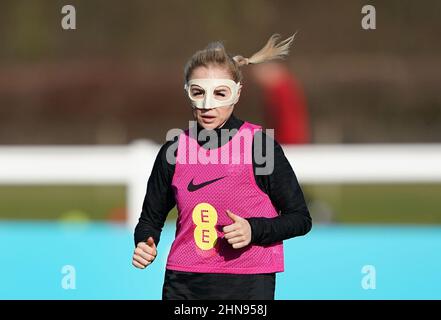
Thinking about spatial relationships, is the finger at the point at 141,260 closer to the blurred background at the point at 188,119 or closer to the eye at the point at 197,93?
the eye at the point at 197,93

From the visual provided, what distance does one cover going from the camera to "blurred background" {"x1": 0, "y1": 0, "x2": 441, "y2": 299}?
7668 mm

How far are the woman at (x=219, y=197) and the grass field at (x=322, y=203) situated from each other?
25.6 feet

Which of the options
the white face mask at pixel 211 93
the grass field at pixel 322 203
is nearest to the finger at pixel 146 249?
the white face mask at pixel 211 93

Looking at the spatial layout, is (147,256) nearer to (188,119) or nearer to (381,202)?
(381,202)

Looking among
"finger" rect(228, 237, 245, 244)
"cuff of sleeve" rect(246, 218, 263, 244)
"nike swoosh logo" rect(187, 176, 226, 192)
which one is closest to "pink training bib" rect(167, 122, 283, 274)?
"nike swoosh logo" rect(187, 176, 226, 192)

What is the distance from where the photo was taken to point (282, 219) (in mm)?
4031

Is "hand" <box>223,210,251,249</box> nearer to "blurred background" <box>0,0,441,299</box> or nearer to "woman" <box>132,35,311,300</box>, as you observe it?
"woman" <box>132,35,311,300</box>

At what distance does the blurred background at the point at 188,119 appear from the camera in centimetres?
767

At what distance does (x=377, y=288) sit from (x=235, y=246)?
11.2 feet

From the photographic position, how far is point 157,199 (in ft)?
13.8

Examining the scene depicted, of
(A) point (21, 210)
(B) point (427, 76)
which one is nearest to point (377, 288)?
(A) point (21, 210)

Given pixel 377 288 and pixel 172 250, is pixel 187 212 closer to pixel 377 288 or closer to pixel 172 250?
pixel 172 250

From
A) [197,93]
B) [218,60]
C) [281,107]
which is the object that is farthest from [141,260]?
[281,107]

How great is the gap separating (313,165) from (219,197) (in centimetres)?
589
